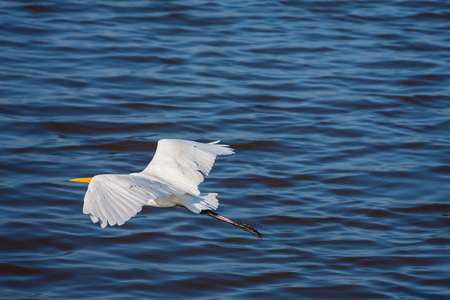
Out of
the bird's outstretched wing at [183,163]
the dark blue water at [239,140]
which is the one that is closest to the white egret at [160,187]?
the bird's outstretched wing at [183,163]

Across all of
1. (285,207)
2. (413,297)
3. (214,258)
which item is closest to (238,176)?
(285,207)

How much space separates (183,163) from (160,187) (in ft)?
2.02

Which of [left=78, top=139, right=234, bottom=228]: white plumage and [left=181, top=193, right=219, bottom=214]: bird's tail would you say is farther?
[left=181, top=193, right=219, bottom=214]: bird's tail

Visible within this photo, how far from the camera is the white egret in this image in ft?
11.7

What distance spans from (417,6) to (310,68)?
Result: 3.60 m

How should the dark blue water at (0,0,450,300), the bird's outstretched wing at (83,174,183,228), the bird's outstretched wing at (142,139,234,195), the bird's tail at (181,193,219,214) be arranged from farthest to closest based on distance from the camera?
1. the dark blue water at (0,0,450,300)
2. the bird's outstretched wing at (142,139,234,195)
3. the bird's tail at (181,193,219,214)
4. the bird's outstretched wing at (83,174,183,228)

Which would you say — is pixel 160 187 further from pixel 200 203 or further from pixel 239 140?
pixel 239 140

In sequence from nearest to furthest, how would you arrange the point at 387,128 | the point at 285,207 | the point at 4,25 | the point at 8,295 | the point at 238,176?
the point at 8,295
the point at 285,207
the point at 238,176
the point at 387,128
the point at 4,25

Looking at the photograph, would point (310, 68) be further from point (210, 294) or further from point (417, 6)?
point (210, 294)

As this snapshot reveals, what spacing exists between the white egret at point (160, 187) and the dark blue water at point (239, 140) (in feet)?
2.00

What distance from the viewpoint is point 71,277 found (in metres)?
4.88

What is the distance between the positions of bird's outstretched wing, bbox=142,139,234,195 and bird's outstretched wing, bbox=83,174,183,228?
0.49 metres

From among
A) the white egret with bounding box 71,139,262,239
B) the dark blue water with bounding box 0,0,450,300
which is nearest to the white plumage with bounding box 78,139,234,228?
the white egret with bounding box 71,139,262,239

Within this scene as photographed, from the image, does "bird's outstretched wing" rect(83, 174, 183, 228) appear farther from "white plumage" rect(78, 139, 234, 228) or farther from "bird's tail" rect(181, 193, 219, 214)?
"bird's tail" rect(181, 193, 219, 214)
